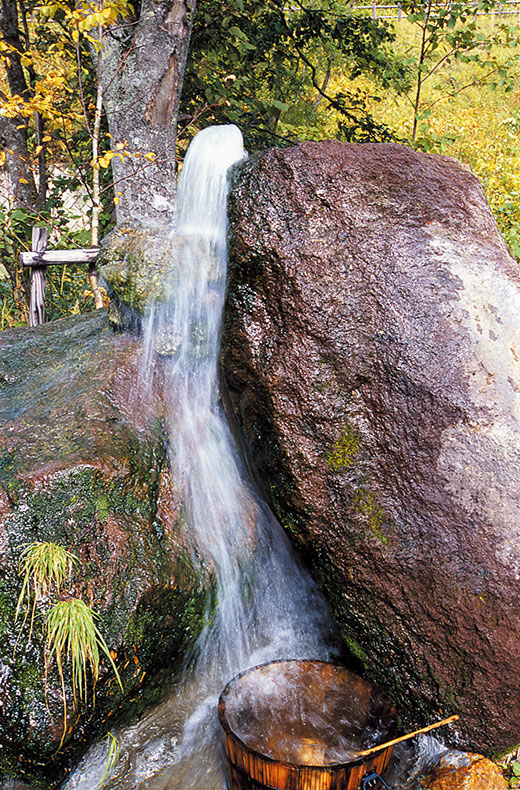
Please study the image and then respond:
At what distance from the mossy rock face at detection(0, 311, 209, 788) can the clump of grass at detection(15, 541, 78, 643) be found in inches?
1.3

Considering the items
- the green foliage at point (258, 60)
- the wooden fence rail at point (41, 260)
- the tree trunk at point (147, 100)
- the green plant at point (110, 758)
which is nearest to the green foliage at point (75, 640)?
the green plant at point (110, 758)

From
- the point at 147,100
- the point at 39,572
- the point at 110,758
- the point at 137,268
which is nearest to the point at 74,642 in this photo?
the point at 39,572

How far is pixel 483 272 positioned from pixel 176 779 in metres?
2.25

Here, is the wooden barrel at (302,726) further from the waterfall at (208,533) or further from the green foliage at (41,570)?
the green foliage at (41,570)

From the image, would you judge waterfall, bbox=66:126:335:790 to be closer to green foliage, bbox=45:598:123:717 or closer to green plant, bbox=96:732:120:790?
green plant, bbox=96:732:120:790

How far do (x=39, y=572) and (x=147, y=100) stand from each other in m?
4.13

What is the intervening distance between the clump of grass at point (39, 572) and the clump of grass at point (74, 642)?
0.07m

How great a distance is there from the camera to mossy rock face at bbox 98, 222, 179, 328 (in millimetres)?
3125

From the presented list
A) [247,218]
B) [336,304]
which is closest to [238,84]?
[247,218]

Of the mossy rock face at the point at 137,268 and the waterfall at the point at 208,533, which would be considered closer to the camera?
the waterfall at the point at 208,533

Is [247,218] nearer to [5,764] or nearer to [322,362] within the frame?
[322,362]

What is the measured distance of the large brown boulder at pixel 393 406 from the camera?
7.23 ft

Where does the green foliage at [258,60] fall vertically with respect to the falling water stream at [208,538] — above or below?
above

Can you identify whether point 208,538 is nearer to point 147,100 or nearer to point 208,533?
point 208,533
